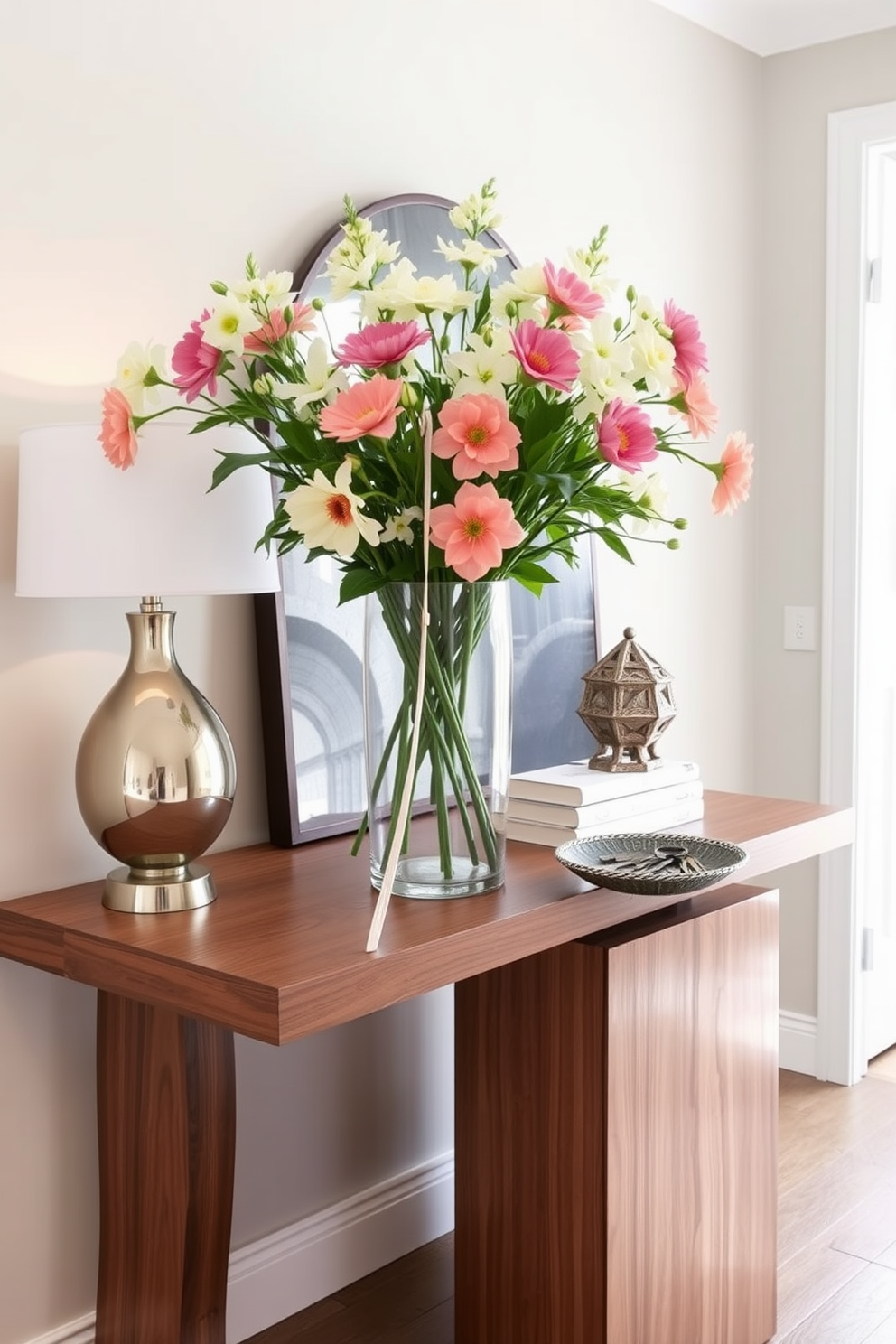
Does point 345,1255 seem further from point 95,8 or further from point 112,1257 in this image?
point 95,8

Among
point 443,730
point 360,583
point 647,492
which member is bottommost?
point 443,730

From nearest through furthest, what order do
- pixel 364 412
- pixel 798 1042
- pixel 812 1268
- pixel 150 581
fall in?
pixel 364 412 < pixel 150 581 < pixel 812 1268 < pixel 798 1042

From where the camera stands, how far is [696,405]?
1.60m

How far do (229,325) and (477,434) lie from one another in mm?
325

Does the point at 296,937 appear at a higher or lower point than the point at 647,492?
lower

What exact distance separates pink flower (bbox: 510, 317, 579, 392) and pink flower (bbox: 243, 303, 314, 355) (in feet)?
0.86

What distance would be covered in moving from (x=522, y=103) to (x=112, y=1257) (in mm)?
2087

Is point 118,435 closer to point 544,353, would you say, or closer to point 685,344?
point 544,353

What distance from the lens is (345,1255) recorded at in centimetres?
225

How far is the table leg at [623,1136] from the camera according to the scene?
1.82 meters

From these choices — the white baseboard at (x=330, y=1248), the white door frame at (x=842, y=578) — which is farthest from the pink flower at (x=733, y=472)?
the white door frame at (x=842, y=578)

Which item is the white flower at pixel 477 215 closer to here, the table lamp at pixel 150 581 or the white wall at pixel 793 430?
the table lamp at pixel 150 581

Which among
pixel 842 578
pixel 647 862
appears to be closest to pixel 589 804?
pixel 647 862

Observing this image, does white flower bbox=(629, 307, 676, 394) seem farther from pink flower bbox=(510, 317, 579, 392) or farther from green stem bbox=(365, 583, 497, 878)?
green stem bbox=(365, 583, 497, 878)
